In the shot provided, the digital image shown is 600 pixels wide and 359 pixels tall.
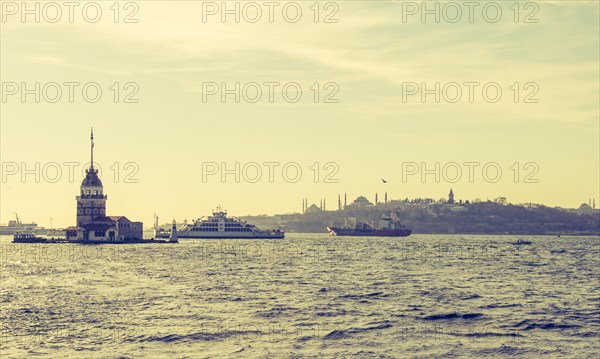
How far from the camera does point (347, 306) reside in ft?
209

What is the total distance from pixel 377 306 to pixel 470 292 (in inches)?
640

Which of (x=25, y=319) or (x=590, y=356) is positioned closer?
(x=590, y=356)

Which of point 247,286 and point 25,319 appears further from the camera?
point 247,286

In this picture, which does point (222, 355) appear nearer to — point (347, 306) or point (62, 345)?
point (62, 345)

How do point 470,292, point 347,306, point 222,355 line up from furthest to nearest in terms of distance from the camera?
1. point 470,292
2. point 347,306
3. point 222,355

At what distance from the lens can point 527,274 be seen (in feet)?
339

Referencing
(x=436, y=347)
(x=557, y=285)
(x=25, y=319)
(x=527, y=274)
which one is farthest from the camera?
(x=527, y=274)

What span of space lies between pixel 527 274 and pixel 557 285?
58.2ft

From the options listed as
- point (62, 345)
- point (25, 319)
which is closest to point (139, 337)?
point (62, 345)

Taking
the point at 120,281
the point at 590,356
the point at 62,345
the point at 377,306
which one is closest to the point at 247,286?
the point at 120,281

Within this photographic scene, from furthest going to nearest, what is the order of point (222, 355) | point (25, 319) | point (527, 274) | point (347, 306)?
point (527, 274) → point (347, 306) → point (25, 319) → point (222, 355)

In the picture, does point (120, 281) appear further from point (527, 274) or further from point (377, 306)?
point (527, 274)

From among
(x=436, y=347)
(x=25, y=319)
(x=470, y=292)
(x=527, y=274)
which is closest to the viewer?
(x=436, y=347)

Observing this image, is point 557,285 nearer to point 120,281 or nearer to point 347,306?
point 347,306
